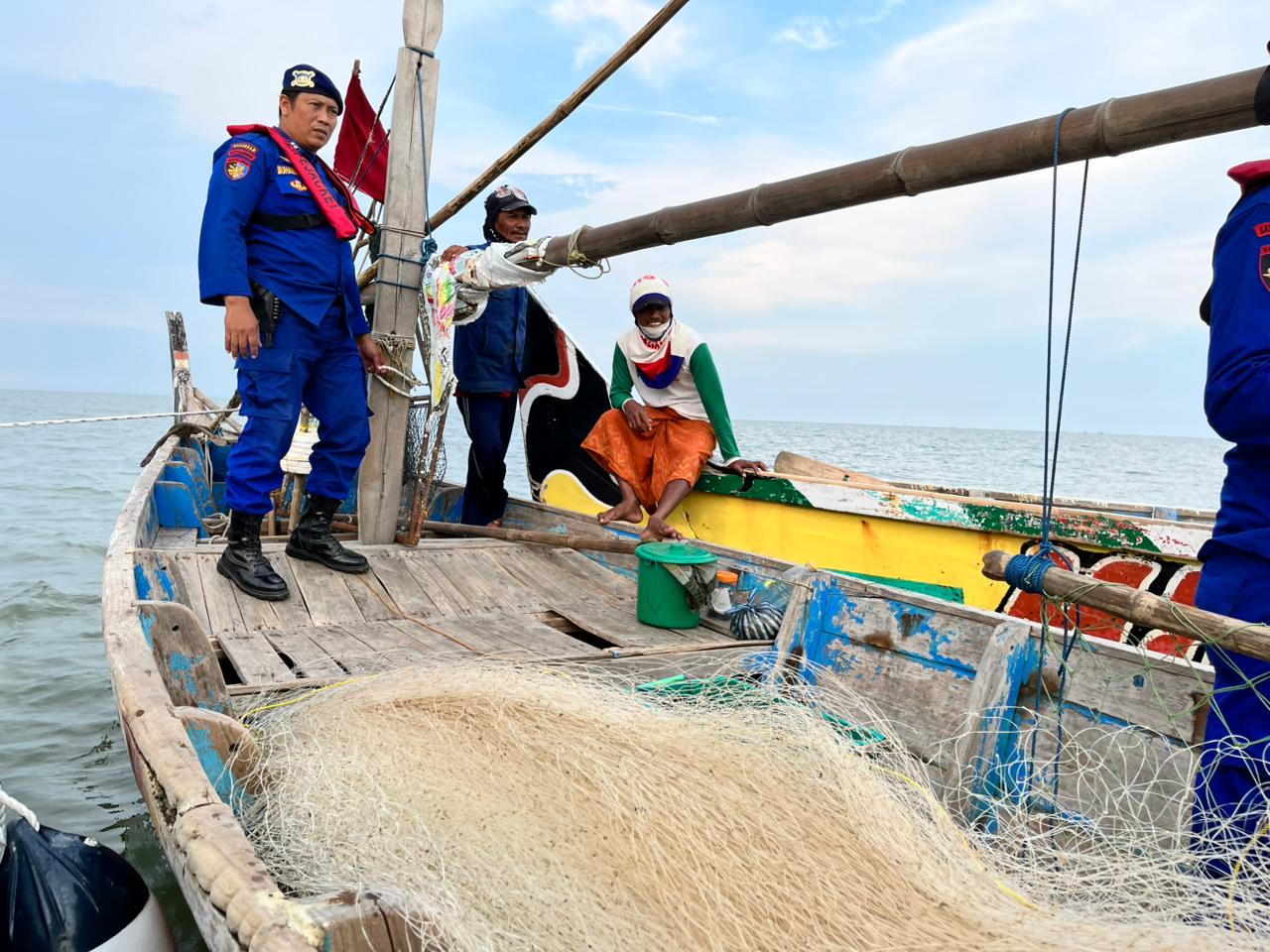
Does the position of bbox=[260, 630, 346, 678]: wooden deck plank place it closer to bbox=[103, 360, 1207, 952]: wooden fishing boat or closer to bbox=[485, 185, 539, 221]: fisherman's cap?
bbox=[103, 360, 1207, 952]: wooden fishing boat

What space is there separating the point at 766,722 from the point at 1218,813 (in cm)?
100

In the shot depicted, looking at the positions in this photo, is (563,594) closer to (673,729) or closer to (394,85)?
(673,729)

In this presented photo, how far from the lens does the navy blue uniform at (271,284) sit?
378 centimetres

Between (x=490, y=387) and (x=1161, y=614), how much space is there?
4746mm

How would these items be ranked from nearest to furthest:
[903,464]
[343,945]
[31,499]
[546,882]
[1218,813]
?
1. [343,945]
2. [546,882]
3. [1218,813]
4. [31,499]
5. [903,464]

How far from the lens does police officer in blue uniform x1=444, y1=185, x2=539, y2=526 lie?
6.08 meters

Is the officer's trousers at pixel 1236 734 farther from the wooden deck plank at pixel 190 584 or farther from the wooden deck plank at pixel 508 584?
the wooden deck plank at pixel 190 584

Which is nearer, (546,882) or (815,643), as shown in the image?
(546,882)

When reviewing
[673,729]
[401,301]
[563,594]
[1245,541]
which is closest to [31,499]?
[401,301]

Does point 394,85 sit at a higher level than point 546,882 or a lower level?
higher

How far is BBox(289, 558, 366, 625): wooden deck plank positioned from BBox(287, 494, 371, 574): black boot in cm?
5

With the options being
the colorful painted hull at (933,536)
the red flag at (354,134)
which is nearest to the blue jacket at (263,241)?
the colorful painted hull at (933,536)

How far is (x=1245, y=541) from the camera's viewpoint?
2002 millimetres

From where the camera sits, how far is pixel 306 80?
13.1 ft
